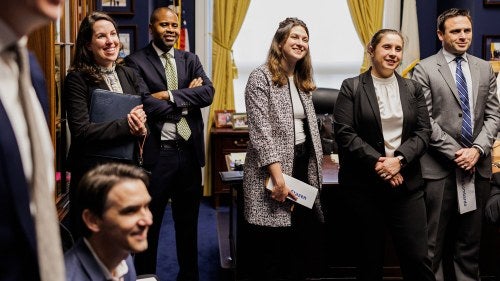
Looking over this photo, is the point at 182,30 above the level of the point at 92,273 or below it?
above

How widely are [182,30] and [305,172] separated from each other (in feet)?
10.1

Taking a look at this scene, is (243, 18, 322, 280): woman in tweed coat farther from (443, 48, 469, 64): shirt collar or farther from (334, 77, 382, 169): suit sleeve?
(443, 48, 469, 64): shirt collar

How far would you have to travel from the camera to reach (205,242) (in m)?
4.93

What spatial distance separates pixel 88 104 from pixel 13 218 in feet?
7.34


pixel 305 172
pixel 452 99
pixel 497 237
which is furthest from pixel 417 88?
pixel 497 237

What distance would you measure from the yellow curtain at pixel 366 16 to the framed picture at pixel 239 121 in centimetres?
151

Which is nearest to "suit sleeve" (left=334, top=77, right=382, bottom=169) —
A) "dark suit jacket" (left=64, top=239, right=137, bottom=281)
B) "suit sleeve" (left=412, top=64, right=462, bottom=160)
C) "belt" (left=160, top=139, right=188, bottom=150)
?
"suit sleeve" (left=412, top=64, right=462, bottom=160)

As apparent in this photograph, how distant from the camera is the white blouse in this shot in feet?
10.5

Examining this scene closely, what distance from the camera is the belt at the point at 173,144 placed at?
11.0ft

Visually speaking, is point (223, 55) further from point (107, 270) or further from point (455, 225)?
point (107, 270)

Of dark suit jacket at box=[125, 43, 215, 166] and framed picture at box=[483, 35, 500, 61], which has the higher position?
framed picture at box=[483, 35, 500, 61]

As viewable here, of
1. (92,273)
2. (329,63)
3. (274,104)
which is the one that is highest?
(329,63)

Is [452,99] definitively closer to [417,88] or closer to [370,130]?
[417,88]

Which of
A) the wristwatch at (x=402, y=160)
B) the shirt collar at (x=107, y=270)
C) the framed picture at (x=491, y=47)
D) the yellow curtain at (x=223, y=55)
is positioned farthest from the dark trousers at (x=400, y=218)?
the yellow curtain at (x=223, y=55)
